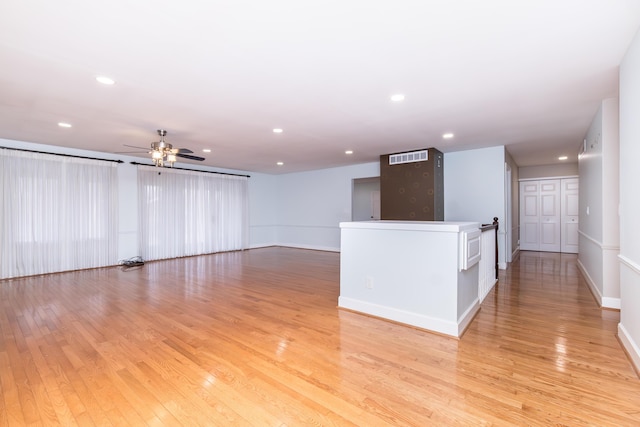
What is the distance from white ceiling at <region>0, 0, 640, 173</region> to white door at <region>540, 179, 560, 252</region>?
4.66 meters

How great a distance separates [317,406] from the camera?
72.2 inches

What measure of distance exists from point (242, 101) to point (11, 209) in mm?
5038

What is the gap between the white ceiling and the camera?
188 centimetres

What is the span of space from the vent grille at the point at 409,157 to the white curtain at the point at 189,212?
4.65 meters

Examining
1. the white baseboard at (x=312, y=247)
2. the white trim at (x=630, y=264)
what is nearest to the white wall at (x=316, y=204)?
the white baseboard at (x=312, y=247)

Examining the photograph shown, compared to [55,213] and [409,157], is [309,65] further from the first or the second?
[55,213]

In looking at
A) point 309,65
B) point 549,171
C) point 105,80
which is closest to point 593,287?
point 309,65

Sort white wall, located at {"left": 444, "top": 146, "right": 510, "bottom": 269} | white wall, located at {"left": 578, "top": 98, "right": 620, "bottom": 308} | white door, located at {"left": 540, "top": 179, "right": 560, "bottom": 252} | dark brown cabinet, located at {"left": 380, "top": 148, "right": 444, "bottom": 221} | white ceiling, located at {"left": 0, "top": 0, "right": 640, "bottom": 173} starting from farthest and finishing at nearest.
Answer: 1. white door, located at {"left": 540, "top": 179, "right": 560, "bottom": 252}
2. dark brown cabinet, located at {"left": 380, "top": 148, "right": 444, "bottom": 221}
3. white wall, located at {"left": 444, "top": 146, "right": 510, "bottom": 269}
4. white wall, located at {"left": 578, "top": 98, "right": 620, "bottom": 308}
5. white ceiling, located at {"left": 0, "top": 0, "right": 640, "bottom": 173}

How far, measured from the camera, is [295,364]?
234cm

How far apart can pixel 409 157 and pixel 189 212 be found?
18.6 ft

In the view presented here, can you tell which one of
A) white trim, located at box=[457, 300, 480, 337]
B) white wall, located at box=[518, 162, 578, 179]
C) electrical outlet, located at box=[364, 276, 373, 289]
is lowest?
white trim, located at box=[457, 300, 480, 337]

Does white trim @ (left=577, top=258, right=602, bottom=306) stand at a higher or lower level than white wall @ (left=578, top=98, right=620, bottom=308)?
lower

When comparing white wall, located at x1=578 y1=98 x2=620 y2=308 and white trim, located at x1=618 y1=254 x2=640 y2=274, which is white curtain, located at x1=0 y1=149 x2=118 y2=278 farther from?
white wall, located at x1=578 y1=98 x2=620 y2=308

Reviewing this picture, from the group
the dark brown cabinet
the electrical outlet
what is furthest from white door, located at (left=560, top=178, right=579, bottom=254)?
the electrical outlet
